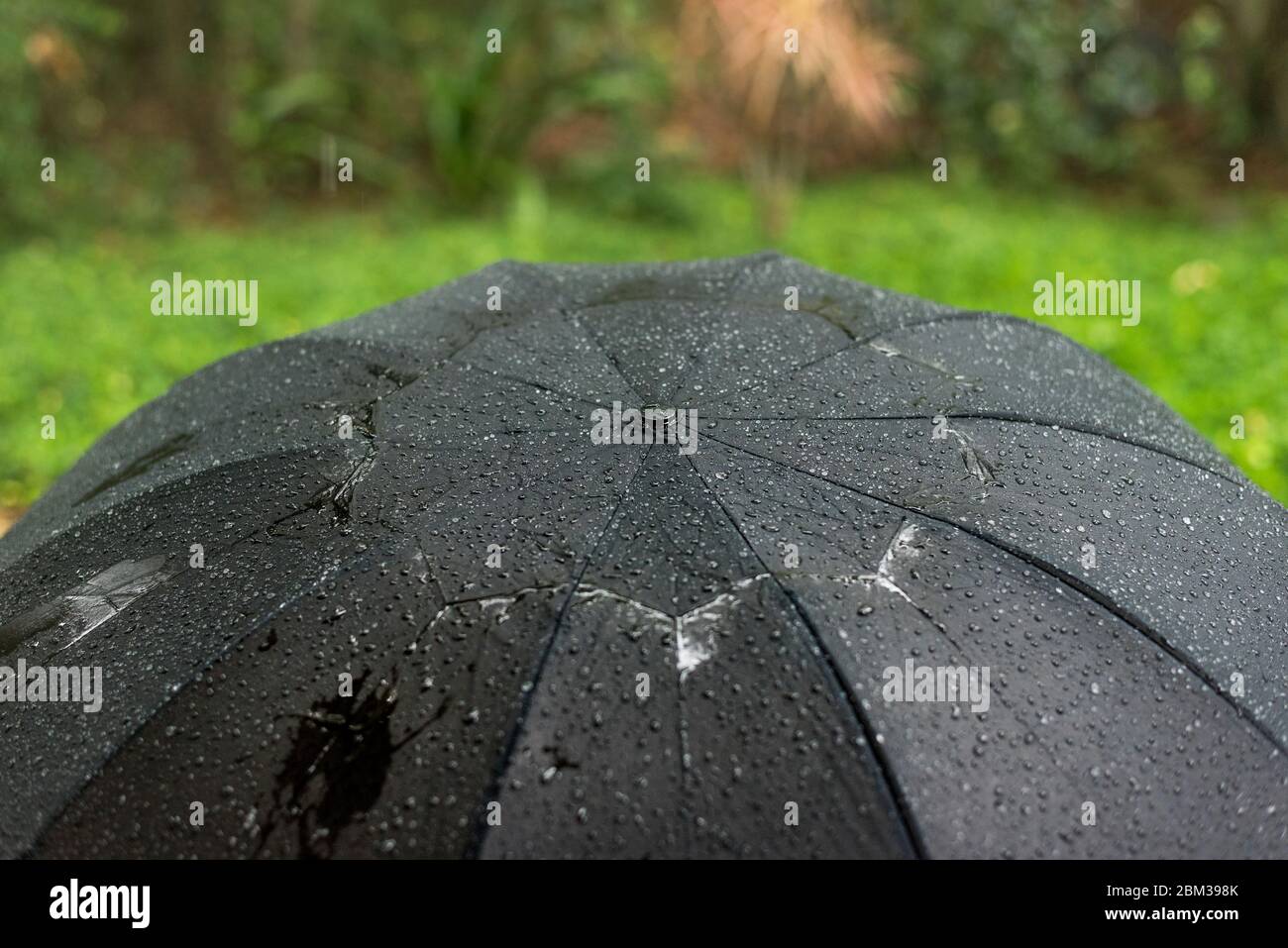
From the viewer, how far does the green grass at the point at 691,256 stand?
17.1 feet

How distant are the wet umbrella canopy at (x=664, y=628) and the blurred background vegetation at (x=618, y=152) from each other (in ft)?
14.3

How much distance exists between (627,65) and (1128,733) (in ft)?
28.3

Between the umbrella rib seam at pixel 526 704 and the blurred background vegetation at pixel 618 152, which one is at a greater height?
the blurred background vegetation at pixel 618 152

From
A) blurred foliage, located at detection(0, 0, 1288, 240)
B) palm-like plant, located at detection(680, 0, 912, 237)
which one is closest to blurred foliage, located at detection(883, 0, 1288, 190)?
blurred foliage, located at detection(0, 0, 1288, 240)

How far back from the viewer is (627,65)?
9195 mm

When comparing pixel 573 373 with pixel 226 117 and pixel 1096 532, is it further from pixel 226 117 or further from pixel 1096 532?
pixel 226 117

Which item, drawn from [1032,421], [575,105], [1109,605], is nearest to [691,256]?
[575,105]

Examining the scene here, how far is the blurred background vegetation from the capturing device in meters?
6.66

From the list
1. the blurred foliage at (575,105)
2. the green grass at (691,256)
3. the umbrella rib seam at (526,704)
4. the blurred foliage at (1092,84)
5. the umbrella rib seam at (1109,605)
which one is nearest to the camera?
the umbrella rib seam at (526,704)

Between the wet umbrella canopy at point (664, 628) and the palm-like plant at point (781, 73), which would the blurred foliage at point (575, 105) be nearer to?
the palm-like plant at point (781, 73)

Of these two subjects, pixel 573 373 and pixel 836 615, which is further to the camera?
pixel 573 373

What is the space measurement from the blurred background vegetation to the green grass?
30 mm

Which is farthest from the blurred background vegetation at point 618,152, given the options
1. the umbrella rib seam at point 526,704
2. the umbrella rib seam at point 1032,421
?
the umbrella rib seam at point 526,704
